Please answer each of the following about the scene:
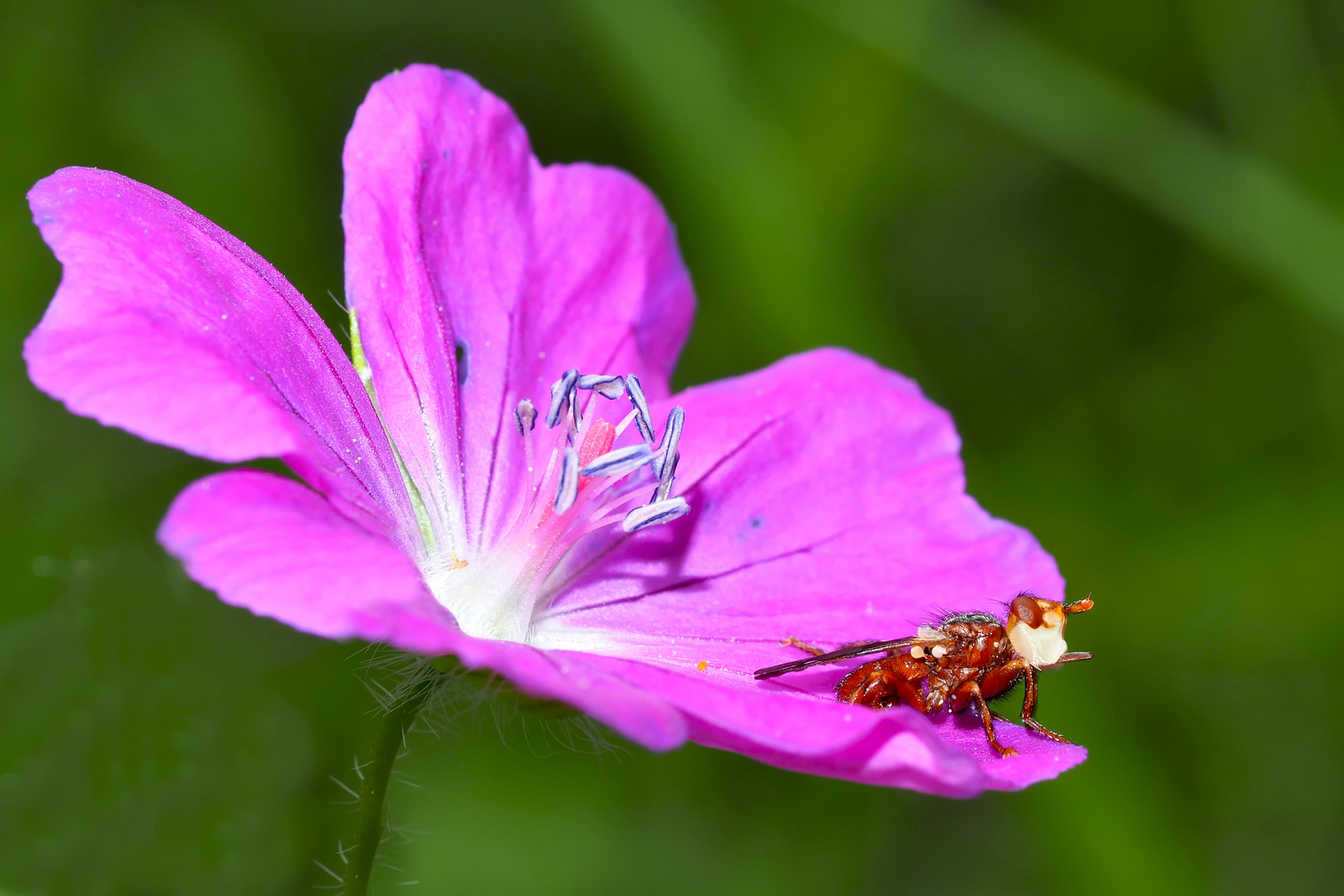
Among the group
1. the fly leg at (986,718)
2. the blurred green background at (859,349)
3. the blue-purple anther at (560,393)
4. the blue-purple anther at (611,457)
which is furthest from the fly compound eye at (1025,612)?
the blurred green background at (859,349)

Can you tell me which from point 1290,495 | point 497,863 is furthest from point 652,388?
point 1290,495

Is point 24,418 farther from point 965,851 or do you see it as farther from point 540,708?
point 965,851

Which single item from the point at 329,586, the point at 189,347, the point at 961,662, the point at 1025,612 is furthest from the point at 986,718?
the point at 189,347

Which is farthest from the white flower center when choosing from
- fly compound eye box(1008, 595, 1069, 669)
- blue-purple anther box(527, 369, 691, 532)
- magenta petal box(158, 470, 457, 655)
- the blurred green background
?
the blurred green background

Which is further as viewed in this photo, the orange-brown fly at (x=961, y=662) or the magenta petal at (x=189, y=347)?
the orange-brown fly at (x=961, y=662)

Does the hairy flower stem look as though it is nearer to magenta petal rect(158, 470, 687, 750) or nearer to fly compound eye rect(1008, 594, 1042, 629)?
magenta petal rect(158, 470, 687, 750)

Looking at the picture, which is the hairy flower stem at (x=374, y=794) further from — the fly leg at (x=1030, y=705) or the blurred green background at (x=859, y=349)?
the blurred green background at (x=859, y=349)
